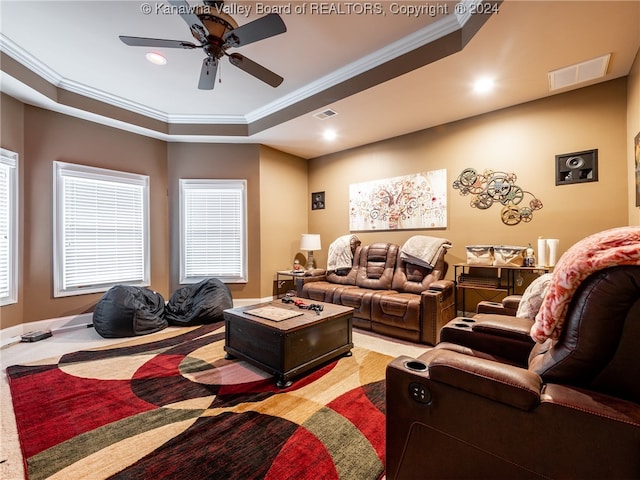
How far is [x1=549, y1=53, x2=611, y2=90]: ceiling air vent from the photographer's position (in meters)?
2.69

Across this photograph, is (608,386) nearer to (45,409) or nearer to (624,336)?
(624,336)

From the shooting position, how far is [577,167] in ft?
10.6

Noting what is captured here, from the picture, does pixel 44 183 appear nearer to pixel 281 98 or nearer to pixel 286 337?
pixel 281 98

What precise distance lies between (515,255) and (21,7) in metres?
5.31

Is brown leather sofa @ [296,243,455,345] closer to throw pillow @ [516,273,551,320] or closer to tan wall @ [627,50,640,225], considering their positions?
throw pillow @ [516,273,551,320]

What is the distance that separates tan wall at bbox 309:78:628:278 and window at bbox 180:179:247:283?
2.47 metres

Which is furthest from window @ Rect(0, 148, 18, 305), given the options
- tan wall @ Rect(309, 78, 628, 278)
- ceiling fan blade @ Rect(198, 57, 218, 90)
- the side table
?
tan wall @ Rect(309, 78, 628, 278)

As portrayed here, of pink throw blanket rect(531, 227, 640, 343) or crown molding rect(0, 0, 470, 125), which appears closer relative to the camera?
pink throw blanket rect(531, 227, 640, 343)

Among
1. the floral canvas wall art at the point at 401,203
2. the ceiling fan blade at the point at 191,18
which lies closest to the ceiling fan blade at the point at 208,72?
the ceiling fan blade at the point at 191,18

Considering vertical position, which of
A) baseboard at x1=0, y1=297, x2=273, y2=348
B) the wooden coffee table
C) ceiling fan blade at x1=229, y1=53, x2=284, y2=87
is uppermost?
ceiling fan blade at x1=229, y1=53, x2=284, y2=87

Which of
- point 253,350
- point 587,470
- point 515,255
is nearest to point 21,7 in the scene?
point 253,350

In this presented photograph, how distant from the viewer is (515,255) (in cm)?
330

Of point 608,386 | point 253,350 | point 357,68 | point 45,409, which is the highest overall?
point 357,68

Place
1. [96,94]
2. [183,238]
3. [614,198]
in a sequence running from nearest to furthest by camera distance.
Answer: [614,198]
[96,94]
[183,238]
